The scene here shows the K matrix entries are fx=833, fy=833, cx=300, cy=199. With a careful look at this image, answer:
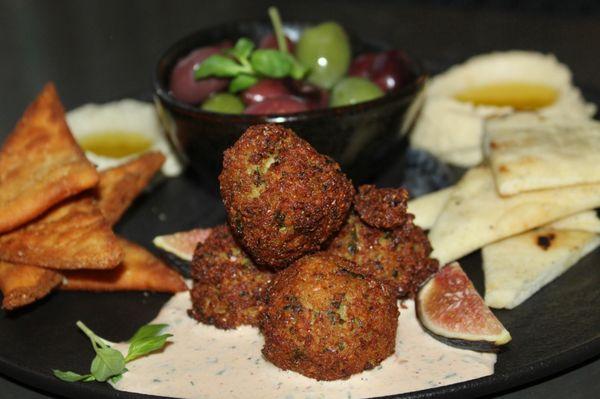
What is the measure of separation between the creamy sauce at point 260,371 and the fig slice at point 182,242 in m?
0.54

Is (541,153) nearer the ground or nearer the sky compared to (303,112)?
nearer the ground

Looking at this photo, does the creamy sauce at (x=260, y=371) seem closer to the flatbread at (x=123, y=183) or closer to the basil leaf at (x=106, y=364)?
the basil leaf at (x=106, y=364)

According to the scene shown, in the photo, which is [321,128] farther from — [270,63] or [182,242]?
[182,242]

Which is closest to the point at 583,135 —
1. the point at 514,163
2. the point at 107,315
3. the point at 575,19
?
the point at 514,163

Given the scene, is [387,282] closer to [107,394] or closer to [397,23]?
[107,394]

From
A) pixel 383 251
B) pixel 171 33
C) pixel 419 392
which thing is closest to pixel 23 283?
pixel 383 251

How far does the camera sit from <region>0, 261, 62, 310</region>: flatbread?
11.3ft

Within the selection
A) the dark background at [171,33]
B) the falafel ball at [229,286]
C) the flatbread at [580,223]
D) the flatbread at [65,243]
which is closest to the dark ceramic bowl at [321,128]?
the flatbread at [65,243]

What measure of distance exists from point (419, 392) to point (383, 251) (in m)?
0.71

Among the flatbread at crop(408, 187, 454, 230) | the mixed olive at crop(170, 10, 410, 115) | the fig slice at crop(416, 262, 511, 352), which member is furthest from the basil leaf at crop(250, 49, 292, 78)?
the fig slice at crop(416, 262, 511, 352)

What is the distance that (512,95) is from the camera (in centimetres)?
514

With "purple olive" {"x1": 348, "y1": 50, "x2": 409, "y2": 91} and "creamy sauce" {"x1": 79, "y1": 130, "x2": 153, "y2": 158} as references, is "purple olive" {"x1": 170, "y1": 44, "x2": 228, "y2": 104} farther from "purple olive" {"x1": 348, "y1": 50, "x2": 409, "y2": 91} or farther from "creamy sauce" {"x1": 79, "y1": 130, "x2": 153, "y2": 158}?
"purple olive" {"x1": 348, "y1": 50, "x2": 409, "y2": 91}

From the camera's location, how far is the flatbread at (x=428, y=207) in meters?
4.00

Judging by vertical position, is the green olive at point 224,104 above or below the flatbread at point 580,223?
above
